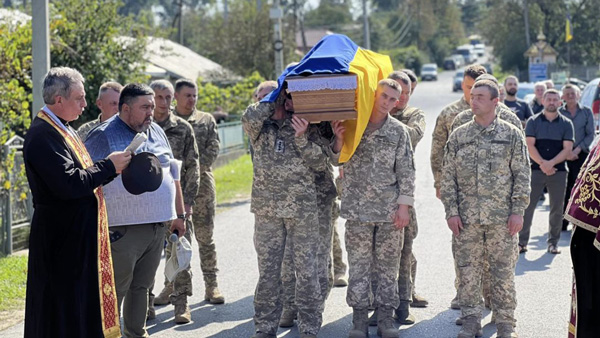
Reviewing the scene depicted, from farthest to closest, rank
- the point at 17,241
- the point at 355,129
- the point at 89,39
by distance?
1. the point at 89,39
2. the point at 17,241
3. the point at 355,129

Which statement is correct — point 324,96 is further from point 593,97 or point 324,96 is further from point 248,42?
point 248,42

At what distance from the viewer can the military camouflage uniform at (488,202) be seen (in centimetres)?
717

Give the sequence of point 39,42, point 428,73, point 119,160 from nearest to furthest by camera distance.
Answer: point 119,160 < point 39,42 < point 428,73

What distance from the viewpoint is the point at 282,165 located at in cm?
702

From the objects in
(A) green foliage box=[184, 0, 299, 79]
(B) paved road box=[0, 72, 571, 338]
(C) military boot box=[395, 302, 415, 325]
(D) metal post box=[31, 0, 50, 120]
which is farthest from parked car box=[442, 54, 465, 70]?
(C) military boot box=[395, 302, 415, 325]

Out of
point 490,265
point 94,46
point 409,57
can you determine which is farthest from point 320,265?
point 409,57

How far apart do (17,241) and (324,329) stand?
17.4ft

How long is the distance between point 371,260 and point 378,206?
1.59 ft

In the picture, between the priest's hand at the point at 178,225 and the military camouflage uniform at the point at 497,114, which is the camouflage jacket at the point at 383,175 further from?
the priest's hand at the point at 178,225

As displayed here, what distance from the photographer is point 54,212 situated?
5.41m

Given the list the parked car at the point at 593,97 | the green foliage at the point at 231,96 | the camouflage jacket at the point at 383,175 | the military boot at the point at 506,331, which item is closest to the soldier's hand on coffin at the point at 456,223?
the camouflage jacket at the point at 383,175

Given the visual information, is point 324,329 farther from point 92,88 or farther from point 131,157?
point 92,88

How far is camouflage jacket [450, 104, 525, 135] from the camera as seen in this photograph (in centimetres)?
754

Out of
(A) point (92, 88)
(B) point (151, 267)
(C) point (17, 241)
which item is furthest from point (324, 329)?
(A) point (92, 88)
